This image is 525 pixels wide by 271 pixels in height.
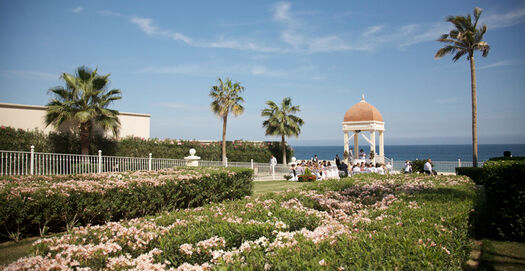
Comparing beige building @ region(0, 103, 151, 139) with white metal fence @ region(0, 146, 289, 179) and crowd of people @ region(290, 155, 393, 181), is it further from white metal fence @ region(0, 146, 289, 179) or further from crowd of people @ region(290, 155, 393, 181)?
crowd of people @ region(290, 155, 393, 181)

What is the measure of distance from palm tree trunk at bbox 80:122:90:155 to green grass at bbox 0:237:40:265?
455 inches

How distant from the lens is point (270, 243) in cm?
376

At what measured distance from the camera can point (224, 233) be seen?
4277 mm

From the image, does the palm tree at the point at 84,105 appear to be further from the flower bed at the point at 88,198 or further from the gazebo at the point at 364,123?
the gazebo at the point at 364,123

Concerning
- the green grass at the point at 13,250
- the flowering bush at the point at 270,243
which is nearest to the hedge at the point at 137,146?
the green grass at the point at 13,250

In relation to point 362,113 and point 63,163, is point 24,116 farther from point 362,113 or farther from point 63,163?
point 362,113

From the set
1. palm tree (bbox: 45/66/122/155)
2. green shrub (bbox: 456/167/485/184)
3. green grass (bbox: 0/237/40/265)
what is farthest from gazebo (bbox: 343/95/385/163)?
Result: green grass (bbox: 0/237/40/265)

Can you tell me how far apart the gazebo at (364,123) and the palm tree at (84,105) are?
1707cm

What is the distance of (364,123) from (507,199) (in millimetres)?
18533

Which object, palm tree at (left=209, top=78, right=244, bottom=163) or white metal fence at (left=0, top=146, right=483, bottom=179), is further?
palm tree at (left=209, top=78, right=244, bottom=163)

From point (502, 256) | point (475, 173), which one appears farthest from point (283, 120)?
point (502, 256)

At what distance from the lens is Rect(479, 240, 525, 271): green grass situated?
17.2ft

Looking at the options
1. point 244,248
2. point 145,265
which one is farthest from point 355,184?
point 145,265

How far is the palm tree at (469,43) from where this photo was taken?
20094mm
